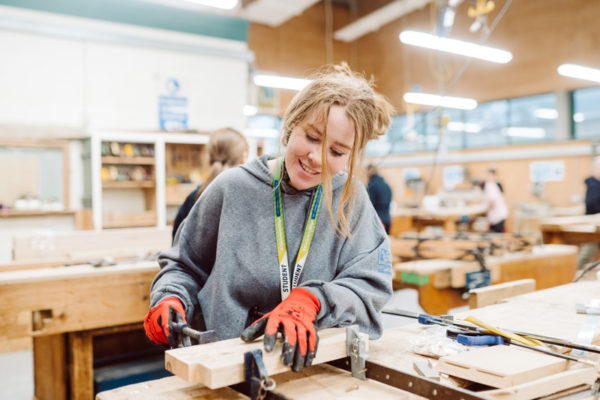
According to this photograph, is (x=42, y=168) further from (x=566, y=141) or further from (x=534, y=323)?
(x=566, y=141)

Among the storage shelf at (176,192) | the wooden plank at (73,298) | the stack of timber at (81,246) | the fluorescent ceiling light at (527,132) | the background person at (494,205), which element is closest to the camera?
the wooden plank at (73,298)

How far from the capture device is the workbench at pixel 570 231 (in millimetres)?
3887

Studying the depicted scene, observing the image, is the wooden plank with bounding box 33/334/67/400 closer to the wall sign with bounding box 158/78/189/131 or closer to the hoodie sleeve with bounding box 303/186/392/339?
the hoodie sleeve with bounding box 303/186/392/339

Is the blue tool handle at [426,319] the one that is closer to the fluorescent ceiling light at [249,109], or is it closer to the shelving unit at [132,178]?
the shelving unit at [132,178]

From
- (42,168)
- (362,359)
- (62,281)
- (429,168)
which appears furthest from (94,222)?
(429,168)

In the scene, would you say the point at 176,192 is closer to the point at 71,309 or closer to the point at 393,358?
the point at 71,309

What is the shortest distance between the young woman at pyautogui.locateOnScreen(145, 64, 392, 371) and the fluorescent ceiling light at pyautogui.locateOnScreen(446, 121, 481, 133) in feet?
38.9

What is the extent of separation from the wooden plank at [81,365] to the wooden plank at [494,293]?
1739 millimetres

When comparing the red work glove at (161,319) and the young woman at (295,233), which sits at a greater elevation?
the young woman at (295,233)

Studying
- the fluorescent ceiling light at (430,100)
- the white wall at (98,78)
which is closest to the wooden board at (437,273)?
the white wall at (98,78)

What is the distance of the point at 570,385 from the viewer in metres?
1.05

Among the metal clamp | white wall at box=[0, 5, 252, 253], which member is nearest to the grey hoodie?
the metal clamp

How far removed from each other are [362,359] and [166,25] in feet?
20.6

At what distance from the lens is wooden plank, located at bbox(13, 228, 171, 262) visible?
3471 mm
